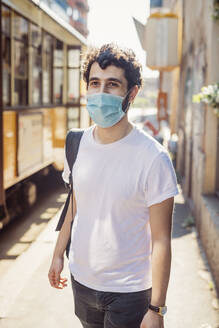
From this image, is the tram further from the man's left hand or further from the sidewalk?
the man's left hand

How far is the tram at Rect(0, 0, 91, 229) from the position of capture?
21.2ft

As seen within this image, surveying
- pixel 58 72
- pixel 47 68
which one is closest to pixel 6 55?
pixel 47 68

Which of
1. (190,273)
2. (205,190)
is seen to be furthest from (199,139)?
(190,273)

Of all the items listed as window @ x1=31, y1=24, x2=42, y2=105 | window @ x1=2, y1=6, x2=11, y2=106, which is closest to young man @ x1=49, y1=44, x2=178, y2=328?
window @ x1=2, y1=6, x2=11, y2=106

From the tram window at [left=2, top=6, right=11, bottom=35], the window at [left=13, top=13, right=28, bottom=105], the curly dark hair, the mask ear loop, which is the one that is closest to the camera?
the curly dark hair

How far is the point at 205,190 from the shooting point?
6.41 m

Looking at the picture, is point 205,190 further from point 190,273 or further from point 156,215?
point 156,215

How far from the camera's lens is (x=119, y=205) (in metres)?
2.00

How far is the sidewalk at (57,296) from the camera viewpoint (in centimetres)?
402

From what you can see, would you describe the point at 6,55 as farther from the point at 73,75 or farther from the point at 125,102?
the point at 125,102

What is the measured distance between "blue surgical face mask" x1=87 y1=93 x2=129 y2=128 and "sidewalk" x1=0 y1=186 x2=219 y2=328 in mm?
2405

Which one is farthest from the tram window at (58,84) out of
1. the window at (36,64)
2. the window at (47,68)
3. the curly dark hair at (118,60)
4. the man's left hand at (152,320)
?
the man's left hand at (152,320)

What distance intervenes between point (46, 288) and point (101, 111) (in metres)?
3.09

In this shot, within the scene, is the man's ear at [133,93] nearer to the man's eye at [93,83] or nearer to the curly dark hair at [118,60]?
the curly dark hair at [118,60]
